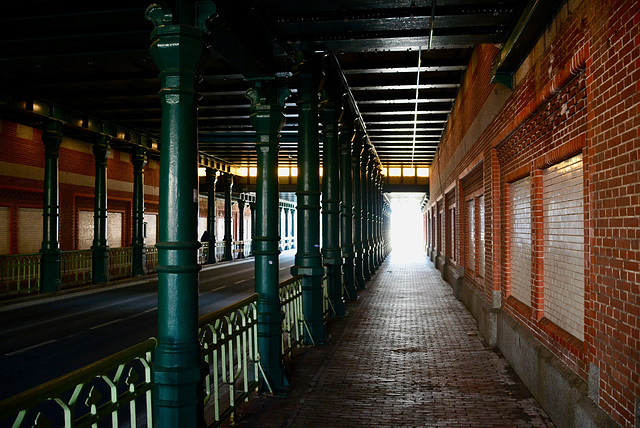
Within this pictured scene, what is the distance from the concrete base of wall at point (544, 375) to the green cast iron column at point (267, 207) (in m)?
3.39

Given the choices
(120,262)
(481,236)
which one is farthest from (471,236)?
(120,262)

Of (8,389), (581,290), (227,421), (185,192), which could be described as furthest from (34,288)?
(581,290)

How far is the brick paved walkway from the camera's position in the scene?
5898 millimetres

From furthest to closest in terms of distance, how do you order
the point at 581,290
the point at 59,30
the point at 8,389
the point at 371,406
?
the point at 59,30 < the point at 8,389 < the point at 371,406 < the point at 581,290

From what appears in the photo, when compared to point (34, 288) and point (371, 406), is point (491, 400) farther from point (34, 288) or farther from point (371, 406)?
point (34, 288)

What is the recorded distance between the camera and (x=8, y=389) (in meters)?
7.25

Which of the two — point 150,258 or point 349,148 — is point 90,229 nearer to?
point 150,258

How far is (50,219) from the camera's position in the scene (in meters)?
17.4

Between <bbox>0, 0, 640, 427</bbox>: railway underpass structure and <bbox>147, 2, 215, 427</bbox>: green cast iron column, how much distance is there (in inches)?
0.7

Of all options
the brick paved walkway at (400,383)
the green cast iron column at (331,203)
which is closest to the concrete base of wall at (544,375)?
the brick paved walkway at (400,383)

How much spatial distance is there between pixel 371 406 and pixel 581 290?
110 inches

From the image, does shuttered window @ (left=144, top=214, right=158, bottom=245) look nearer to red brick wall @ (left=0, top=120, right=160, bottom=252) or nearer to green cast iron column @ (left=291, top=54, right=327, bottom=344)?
red brick wall @ (left=0, top=120, right=160, bottom=252)

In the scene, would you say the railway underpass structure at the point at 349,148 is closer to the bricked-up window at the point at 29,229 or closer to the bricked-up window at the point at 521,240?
the bricked-up window at the point at 521,240

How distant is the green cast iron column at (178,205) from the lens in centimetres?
452
